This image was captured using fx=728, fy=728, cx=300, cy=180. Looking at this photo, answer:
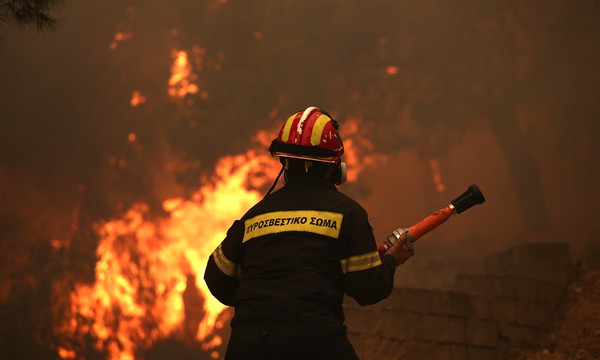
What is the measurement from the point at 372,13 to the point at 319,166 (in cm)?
962

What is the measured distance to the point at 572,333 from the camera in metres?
8.15

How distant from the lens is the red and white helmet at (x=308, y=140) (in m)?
→ 3.16

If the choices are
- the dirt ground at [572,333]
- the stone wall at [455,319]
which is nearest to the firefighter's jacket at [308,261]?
the stone wall at [455,319]

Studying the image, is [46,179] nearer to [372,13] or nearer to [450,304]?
[372,13]

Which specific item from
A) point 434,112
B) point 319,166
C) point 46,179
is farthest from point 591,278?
point 46,179

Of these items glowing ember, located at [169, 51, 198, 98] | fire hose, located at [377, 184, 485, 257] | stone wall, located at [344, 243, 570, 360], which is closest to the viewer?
fire hose, located at [377, 184, 485, 257]

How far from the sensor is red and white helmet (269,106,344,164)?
3.16m

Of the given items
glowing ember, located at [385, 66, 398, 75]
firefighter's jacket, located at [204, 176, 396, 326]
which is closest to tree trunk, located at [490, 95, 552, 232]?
glowing ember, located at [385, 66, 398, 75]

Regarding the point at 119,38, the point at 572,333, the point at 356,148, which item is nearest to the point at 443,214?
the point at 572,333

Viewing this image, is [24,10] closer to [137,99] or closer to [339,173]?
[339,173]

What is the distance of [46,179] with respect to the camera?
1141 cm

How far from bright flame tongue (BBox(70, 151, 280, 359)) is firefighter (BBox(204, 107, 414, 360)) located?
8121mm

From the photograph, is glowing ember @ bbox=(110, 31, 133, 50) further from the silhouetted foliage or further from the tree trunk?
the tree trunk

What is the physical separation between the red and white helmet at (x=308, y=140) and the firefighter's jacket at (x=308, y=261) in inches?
6.7
